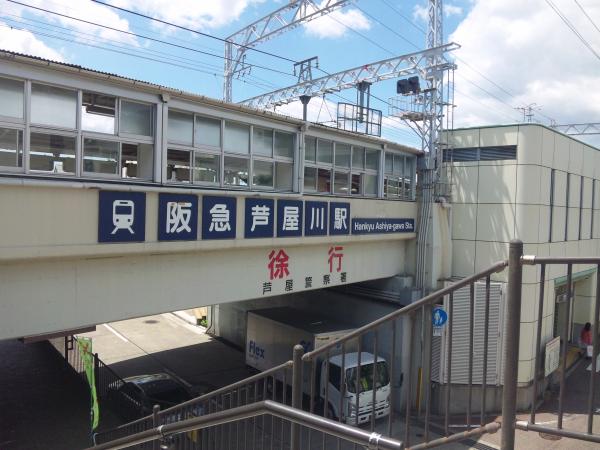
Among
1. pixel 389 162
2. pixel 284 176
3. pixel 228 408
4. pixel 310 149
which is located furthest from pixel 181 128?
pixel 389 162

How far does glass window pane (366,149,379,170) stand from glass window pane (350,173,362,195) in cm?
56

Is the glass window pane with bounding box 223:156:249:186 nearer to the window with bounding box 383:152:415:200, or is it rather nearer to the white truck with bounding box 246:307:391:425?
the white truck with bounding box 246:307:391:425

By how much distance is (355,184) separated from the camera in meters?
12.8

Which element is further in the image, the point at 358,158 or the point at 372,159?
the point at 372,159

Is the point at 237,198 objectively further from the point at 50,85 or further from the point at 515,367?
the point at 515,367

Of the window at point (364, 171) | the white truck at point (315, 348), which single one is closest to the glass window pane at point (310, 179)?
the window at point (364, 171)

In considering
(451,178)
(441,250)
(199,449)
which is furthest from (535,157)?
(199,449)

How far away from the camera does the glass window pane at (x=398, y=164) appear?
45.5 feet

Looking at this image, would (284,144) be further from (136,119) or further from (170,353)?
(170,353)

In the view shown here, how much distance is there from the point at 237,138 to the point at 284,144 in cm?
141

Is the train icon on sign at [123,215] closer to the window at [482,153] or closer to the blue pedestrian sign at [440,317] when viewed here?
the blue pedestrian sign at [440,317]

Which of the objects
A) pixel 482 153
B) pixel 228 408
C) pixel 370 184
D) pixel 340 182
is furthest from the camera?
pixel 482 153

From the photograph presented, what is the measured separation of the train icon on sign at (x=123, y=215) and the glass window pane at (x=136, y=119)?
129 cm

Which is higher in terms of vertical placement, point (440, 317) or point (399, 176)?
point (399, 176)
